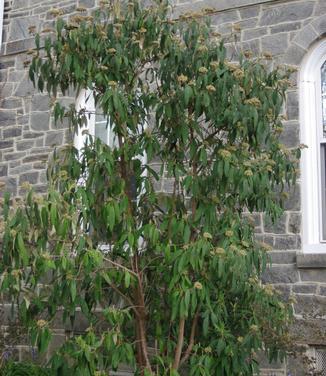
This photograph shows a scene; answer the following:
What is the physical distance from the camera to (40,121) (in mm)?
8906

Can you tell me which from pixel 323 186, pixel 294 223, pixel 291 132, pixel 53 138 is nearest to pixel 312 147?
pixel 291 132

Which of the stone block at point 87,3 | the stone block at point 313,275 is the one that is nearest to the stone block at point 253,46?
the stone block at point 87,3

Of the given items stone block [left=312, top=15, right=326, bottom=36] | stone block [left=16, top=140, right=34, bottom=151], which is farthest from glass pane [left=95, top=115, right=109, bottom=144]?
stone block [left=312, top=15, right=326, bottom=36]

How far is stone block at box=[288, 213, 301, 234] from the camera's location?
274 inches

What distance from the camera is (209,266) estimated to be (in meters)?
4.86

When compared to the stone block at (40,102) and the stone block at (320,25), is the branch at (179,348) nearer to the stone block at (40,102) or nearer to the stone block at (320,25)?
the stone block at (320,25)

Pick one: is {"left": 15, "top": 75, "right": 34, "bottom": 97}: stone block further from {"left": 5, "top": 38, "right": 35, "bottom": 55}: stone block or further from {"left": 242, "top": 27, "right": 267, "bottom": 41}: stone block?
{"left": 242, "top": 27, "right": 267, "bottom": 41}: stone block

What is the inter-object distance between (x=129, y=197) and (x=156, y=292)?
823mm

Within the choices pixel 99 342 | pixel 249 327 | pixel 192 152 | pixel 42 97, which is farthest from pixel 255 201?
pixel 42 97

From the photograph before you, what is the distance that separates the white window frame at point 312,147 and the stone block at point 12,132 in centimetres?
394

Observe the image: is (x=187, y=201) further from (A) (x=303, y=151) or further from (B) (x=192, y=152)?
(A) (x=303, y=151)

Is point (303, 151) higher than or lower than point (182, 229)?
higher

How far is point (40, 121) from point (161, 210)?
383cm

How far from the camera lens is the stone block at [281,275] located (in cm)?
688
